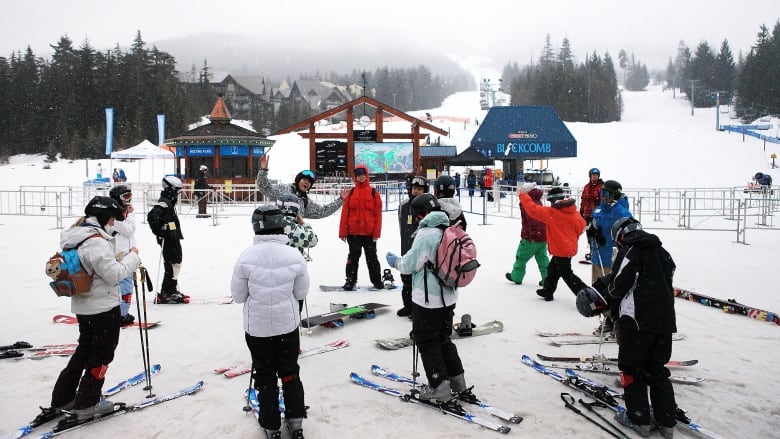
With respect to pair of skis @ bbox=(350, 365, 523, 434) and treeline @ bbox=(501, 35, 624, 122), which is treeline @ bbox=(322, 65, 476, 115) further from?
pair of skis @ bbox=(350, 365, 523, 434)

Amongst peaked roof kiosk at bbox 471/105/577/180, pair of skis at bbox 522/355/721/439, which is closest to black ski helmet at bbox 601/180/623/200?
pair of skis at bbox 522/355/721/439

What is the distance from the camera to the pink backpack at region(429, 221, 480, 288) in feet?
13.2

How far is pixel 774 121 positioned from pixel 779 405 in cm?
8024

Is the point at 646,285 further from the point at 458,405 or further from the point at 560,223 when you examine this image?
the point at 560,223

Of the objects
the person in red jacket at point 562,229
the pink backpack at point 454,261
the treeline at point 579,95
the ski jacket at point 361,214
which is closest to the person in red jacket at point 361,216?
the ski jacket at point 361,214

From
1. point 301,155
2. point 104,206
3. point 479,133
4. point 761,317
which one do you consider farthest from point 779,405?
point 301,155

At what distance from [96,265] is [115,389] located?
1.35m

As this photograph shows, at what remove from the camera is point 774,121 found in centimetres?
6788

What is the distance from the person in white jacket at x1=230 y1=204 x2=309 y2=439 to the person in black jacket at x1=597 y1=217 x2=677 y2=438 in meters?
2.37

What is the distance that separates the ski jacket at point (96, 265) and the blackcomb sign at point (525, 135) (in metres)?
25.3

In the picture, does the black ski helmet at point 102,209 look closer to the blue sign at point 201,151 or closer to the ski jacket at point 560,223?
the ski jacket at point 560,223

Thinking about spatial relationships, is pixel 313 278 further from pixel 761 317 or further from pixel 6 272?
pixel 761 317

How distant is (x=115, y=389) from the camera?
449 cm

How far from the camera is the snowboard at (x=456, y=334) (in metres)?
5.61
